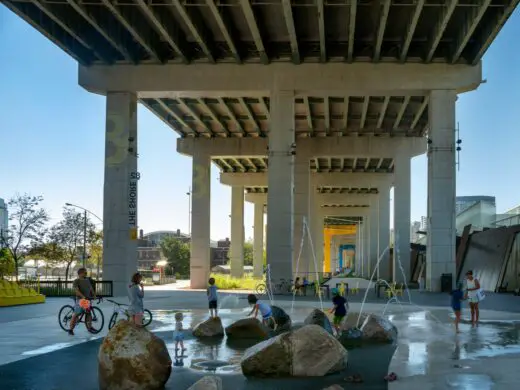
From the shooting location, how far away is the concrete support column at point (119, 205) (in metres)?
34.0

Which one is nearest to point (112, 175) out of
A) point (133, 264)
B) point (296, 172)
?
point (133, 264)

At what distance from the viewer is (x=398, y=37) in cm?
3369

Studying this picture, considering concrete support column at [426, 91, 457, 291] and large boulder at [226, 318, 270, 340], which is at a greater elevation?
concrete support column at [426, 91, 457, 291]

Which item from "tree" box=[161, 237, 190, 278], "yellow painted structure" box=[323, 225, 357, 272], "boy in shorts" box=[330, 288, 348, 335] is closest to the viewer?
"boy in shorts" box=[330, 288, 348, 335]

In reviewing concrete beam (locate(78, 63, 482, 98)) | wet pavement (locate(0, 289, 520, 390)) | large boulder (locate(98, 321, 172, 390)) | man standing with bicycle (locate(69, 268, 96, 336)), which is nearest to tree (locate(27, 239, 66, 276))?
concrete beam (locate(78, 63, 482, 98))

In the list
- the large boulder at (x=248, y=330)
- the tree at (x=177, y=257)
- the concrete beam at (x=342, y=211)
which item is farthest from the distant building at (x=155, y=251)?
the large boulder at (x=248, y=330)

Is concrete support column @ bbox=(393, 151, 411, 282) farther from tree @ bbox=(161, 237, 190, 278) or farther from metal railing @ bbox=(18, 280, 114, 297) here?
tree @ bbox=(161, 237, 190, 278)

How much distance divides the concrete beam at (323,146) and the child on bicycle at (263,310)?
36.7 m

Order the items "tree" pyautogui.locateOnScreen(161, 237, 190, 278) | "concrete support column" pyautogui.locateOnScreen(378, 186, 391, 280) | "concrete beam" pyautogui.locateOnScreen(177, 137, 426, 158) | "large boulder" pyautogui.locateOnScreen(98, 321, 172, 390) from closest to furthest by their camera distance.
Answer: "large boulder" pyautogui.locateOnScreen(98, 321, 172, 390) < "concrete beam" pyautogui.locateOnScreen(177, 137, 426, 158) < "concrete support column" pyautogui.locateOnScreen(378, 186, 391, 280) < "tree" pyautogui.locateOnScreen(161, 237, 190, 278)

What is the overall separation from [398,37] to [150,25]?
1247cm

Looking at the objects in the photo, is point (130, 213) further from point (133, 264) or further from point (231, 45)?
point (231, 45)

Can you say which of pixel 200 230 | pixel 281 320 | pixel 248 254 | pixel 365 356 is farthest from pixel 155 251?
pixel 365 356

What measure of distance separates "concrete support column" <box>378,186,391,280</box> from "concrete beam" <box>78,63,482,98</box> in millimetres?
31440

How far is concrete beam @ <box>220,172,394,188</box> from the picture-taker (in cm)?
7100
